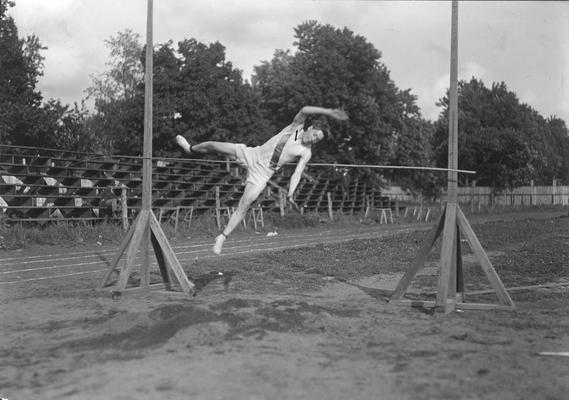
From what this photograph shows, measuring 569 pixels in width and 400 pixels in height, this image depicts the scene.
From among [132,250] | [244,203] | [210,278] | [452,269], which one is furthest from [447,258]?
[210,278]

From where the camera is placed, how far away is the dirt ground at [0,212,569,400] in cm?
530

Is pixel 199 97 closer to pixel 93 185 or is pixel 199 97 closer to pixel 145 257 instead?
pixel 93 185

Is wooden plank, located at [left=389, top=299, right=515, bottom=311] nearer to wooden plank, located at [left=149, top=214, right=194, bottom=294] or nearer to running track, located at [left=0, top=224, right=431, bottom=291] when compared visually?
wooden plank, located at [left=149, top=214, right=194, bottom=294]

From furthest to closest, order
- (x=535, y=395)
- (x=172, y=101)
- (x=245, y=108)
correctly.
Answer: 1. (x=245, y=108)
2. (x=172, y=101)
3. (x=535, y=395)

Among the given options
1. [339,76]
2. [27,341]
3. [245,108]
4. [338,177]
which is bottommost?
[27,341]

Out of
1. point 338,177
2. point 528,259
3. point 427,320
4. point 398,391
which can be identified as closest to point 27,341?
point 398,391

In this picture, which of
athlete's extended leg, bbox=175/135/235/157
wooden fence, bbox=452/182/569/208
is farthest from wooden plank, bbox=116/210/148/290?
wooden fence, bbox=452/182/569/208

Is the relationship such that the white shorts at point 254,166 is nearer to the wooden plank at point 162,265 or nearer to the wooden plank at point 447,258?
the wooden plank at point 162,265

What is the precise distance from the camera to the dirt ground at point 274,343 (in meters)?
5.30

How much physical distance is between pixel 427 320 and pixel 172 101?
14.3 metres

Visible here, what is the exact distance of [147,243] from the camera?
1016 cm

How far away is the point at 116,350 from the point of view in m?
6.46

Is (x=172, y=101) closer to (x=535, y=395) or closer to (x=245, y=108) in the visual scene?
(x=245, y=108)

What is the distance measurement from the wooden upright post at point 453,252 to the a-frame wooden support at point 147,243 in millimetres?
3317
